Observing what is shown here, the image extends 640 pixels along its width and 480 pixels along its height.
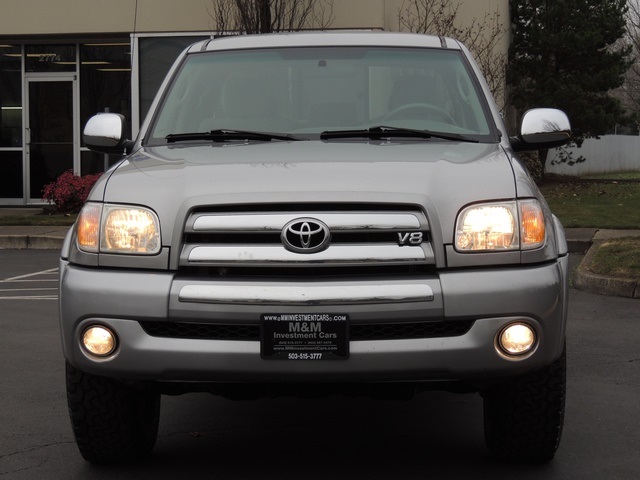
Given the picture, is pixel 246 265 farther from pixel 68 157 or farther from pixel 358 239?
pixel 68 157

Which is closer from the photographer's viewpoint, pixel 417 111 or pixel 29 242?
pixel 417 111

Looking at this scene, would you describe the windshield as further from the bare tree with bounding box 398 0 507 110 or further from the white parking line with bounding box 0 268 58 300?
the bare tree with bounding box 398 0 507 110

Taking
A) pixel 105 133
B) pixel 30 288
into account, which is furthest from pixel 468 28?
pixel 105 133

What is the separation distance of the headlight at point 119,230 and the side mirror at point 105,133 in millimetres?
1201

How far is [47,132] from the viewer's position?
72.8ft

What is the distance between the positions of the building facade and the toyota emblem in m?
16.6

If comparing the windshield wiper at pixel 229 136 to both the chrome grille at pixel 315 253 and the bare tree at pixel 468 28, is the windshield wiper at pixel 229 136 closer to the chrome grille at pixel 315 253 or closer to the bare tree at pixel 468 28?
the chrome grille at pixel 315 253

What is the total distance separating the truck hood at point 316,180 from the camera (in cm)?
427

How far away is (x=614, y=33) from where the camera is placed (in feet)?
95.7

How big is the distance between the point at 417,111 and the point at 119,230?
1.75 metres

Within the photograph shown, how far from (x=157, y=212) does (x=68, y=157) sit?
1837cm

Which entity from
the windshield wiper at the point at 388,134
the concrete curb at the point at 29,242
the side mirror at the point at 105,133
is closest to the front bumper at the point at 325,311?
the windshield wiper at the point at 388,134

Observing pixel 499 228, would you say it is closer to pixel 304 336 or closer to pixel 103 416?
pixel 304 336

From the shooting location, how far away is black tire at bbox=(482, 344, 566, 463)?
14.8 ft
